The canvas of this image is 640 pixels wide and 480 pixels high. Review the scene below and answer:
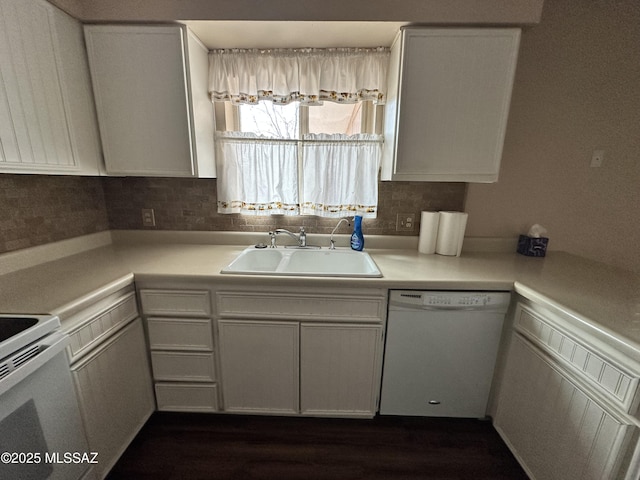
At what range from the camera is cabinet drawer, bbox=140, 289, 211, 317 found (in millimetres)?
1300

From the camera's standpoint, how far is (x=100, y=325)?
1090mm

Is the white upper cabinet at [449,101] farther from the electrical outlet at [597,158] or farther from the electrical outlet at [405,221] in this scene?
the electrical outlet at [597,158]

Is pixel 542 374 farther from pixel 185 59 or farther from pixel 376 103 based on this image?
pixel 185 59

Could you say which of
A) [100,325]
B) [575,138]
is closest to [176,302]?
[100,325]

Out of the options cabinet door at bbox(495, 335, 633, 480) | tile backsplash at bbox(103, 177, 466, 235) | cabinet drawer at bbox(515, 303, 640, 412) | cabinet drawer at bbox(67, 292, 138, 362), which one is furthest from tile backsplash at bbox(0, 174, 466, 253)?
cabinet door at bbox(495, 335, 633, 480)

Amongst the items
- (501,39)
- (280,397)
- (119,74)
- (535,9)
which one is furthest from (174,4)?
(280,397)

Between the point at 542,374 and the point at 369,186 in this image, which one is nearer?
the point at 542,374

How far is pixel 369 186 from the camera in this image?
1.72m

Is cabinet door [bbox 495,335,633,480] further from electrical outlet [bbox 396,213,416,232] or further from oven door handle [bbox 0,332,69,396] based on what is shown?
oven door handle [bbox 0,332,69,396]

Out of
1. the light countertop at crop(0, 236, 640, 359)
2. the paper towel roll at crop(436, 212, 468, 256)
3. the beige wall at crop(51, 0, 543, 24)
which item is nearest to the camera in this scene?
the light countertop at crop(0, 236, 640, 359)

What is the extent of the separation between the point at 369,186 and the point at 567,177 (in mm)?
1268

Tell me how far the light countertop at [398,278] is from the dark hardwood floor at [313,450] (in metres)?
0.86

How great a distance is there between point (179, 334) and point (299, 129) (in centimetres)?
142

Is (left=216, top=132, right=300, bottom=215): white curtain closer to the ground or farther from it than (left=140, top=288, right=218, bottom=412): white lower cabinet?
farther from it
